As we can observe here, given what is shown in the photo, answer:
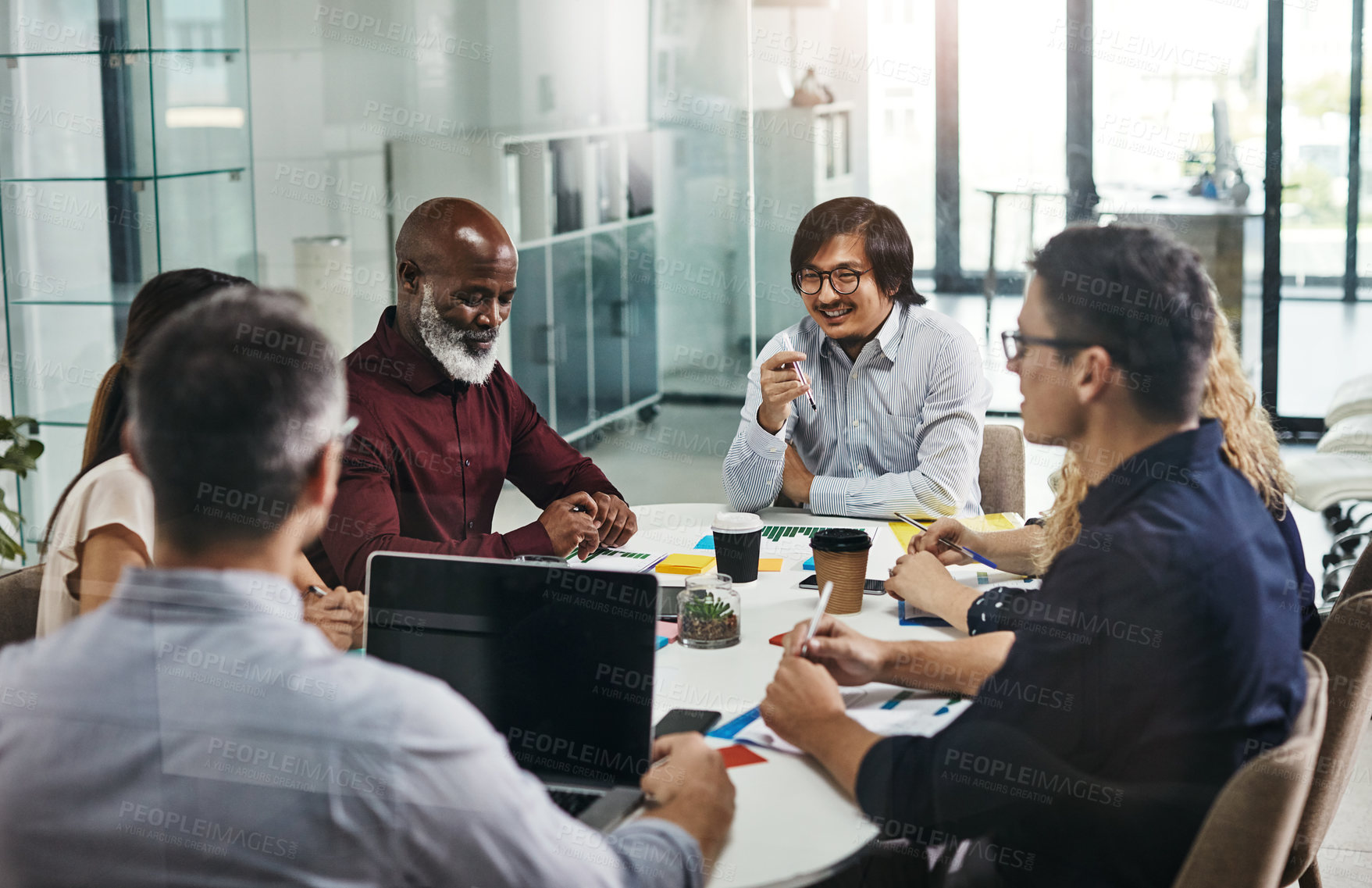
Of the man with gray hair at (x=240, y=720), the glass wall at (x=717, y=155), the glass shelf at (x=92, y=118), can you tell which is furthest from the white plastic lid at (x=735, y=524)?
the glass wall at (x=717, y=155)

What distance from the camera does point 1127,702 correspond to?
47.1 inches

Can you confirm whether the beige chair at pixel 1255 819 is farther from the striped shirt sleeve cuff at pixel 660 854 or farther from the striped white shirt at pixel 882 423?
the striped white shirt at pixel 882 423

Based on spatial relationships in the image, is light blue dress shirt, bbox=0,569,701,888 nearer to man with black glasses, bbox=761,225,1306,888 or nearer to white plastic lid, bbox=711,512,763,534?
man with black glasses, bbox=761,225,1306,888

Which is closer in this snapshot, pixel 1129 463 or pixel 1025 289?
pixel 1129 463

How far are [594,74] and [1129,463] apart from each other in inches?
167

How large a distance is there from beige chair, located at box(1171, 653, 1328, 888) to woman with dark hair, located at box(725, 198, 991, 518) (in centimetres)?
130

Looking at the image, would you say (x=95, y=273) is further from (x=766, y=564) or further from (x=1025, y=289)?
(x=1025, y=289)

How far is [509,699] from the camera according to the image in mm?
1255

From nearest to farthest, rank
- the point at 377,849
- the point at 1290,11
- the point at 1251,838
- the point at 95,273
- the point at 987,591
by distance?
the point at 377,849 → the point at 1251,838 → the point at 987,591 → the point at 95,273 → the point at 1290,11

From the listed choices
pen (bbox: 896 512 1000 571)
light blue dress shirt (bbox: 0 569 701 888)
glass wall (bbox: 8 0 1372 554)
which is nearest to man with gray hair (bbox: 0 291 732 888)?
light blue dress shirt (bbox: 0 569 701 888)

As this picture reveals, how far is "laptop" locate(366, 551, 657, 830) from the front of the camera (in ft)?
3.98

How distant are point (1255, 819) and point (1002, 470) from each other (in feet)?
5.10

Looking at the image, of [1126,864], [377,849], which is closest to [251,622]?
[377,849]

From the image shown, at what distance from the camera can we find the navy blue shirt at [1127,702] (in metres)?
1.19
